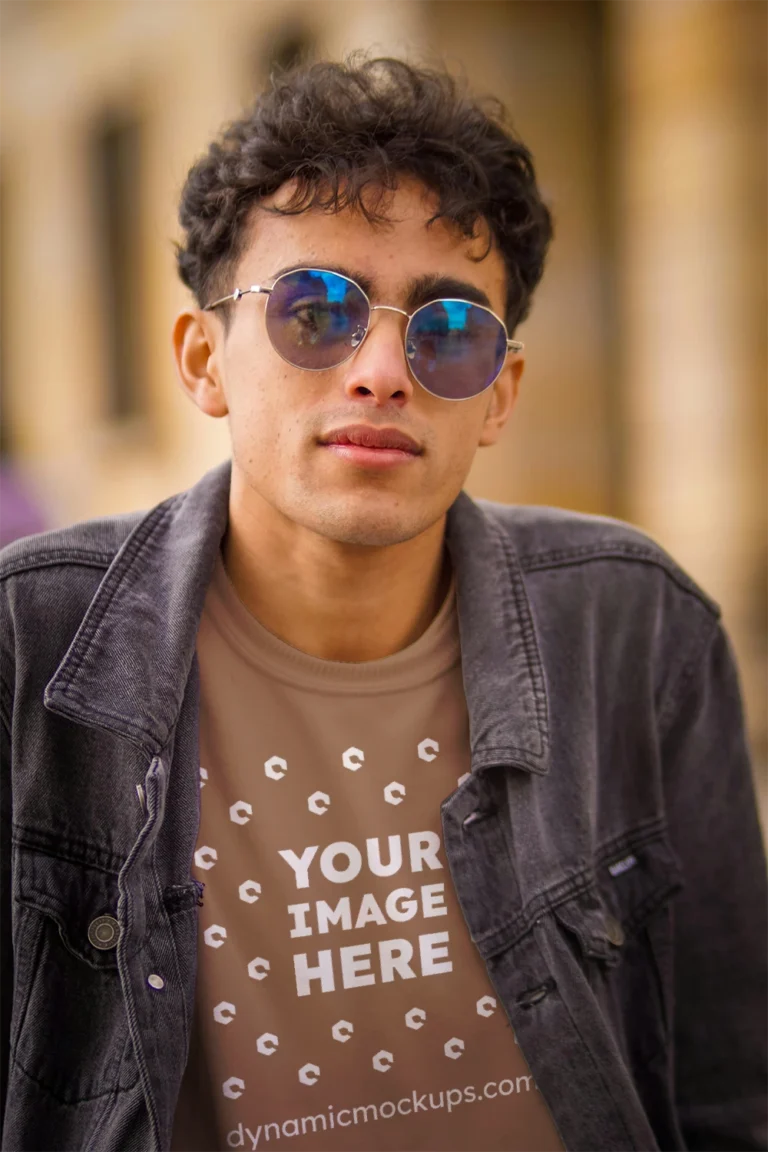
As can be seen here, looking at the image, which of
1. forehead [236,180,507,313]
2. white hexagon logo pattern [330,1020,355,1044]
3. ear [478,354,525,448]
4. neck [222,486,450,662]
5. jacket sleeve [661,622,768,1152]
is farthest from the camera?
ear [478,354,525,448]

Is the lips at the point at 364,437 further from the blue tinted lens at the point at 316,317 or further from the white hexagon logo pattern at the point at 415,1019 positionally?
the white hexagon logo pattern at the point at 415,1019

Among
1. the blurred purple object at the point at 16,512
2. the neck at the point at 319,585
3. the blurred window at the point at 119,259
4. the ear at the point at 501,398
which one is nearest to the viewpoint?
the neck at the point at 319,585

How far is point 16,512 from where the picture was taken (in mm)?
4332

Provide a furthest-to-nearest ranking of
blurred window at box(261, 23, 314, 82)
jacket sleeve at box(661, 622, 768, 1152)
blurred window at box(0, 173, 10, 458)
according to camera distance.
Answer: blurred window at box(0, 173, 10, 458) < blurred window at box(261, 23, 314, 82) < jacket sleeve at box(661, 622, 768, 1152)

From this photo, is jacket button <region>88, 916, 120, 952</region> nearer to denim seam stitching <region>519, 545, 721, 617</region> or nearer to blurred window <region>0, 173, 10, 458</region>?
denim seam stitching <region>519, 545, 721, 617</region>

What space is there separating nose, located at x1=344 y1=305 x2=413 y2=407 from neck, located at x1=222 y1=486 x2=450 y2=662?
0.31 m

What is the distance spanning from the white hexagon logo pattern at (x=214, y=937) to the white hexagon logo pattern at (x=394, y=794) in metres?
0.39

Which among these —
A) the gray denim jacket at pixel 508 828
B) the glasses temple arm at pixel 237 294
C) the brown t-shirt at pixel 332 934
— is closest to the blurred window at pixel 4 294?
the glasses temple arm at pixel 237 294

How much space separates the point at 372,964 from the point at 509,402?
126 centimetres

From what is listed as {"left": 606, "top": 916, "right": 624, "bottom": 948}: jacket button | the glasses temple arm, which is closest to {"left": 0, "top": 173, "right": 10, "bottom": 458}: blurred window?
the glasses temple arm

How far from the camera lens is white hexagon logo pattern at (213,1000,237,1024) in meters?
1.99

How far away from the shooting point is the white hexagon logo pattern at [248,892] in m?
2.04

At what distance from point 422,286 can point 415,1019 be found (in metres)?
1.36

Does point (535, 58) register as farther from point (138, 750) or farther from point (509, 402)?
point (138, 750)
